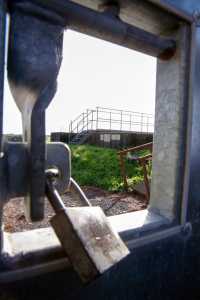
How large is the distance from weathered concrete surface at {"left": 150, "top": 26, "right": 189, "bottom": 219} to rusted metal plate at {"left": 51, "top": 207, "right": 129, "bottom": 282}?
0.57 metres

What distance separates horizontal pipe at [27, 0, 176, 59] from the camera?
2.37 feet

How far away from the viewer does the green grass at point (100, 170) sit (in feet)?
19.0

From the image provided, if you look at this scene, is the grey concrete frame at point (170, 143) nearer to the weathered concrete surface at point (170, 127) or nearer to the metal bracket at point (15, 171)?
the weathered concrete surface at point (170, 127)

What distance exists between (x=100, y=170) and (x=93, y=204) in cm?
321

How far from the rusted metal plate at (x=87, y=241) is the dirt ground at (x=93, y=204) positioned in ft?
7.95

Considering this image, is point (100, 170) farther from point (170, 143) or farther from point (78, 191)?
point (78, 191)

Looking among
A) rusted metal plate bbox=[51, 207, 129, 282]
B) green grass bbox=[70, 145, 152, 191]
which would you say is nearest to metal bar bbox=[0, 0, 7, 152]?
rusted metal plate bbox=[51, 207, 129, 282]

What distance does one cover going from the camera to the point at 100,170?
7.30m

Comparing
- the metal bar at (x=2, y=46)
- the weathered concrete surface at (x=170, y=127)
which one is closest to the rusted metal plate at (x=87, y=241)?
the metal bar at (x=2, y=46)

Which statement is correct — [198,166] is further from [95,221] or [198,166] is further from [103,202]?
[103,202]

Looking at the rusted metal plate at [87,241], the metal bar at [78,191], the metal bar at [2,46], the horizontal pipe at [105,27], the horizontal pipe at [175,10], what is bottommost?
the rusted metal plate at [87,241]

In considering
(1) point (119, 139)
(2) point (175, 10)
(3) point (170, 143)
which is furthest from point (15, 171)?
(1) point (119, 139)

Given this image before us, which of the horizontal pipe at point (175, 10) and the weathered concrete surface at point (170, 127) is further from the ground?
the horizontal pipe at point (175, 10)

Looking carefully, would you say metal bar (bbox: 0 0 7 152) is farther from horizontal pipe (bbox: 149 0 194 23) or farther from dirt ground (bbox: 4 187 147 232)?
dirt ground (bbox: 4 187 147 232)
